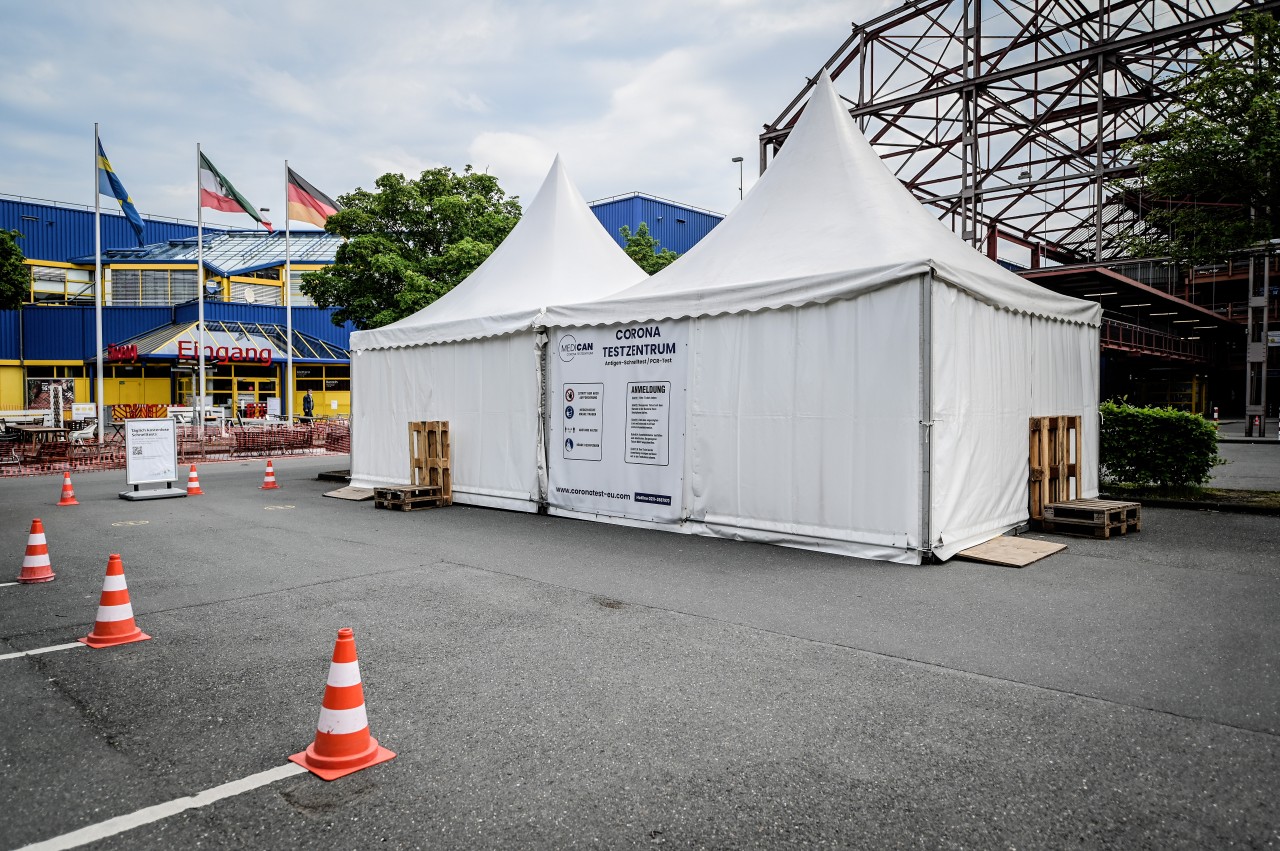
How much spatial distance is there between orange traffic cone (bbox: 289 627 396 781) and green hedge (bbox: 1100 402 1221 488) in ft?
42.7

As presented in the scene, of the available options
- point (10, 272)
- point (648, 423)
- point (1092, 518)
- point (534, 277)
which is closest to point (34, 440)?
point (10, 272)

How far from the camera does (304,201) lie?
2658cm

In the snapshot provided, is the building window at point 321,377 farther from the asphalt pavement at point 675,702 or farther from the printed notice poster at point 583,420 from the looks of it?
the asphalt pavement at point 675,702

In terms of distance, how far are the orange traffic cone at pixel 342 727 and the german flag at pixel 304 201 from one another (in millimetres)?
25761

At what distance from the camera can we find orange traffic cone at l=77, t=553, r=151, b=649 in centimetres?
537

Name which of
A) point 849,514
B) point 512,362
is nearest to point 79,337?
point 512,362

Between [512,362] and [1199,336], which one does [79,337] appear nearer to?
[512,362]

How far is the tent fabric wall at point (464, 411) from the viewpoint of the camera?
Answer: 11844 mm

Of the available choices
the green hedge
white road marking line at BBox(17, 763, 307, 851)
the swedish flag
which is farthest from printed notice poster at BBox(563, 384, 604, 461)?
the swedish flag

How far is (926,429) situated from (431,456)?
8.35 m

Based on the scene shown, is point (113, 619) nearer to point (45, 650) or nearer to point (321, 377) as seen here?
point (45, 650)

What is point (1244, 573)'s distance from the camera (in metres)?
7.21

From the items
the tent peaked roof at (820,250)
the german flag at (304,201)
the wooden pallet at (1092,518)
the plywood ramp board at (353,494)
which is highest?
the german flag at (304,201)

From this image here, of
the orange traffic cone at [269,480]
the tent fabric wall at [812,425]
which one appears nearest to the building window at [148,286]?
the orange traffic cone at [269,480]
